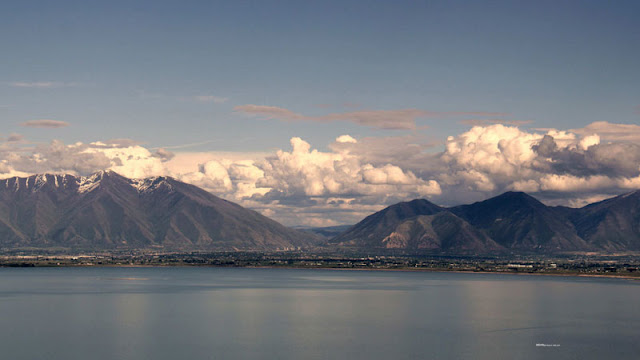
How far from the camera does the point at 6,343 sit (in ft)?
371

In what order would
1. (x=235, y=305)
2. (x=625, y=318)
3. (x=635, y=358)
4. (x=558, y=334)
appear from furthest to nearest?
1. (x=235, y=305)
2. (x=625, y=318)
3. (x=558, y=334)
4. (x=635, y=358)

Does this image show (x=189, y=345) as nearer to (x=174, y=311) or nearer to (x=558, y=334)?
(x=174, y=311)

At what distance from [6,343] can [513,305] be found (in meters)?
125

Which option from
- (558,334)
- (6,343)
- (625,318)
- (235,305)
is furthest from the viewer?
(235,305)

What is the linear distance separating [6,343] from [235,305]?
242 ft

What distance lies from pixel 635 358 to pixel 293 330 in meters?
59.0

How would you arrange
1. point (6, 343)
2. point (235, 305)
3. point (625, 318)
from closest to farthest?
point (6, 343) → point (625, 318) → point (235, 305)

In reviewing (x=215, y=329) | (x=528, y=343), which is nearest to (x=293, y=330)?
(x=215, y=329)

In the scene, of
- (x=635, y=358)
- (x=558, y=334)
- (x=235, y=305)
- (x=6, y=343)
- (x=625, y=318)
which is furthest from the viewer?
(x=235, y=305)

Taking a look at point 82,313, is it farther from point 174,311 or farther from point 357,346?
point 357,346

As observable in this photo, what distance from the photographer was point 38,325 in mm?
136125

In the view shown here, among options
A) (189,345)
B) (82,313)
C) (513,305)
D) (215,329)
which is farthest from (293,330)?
(513,305)

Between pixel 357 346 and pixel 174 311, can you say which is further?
pixel 174 311

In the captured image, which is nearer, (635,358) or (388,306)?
(635,358)
